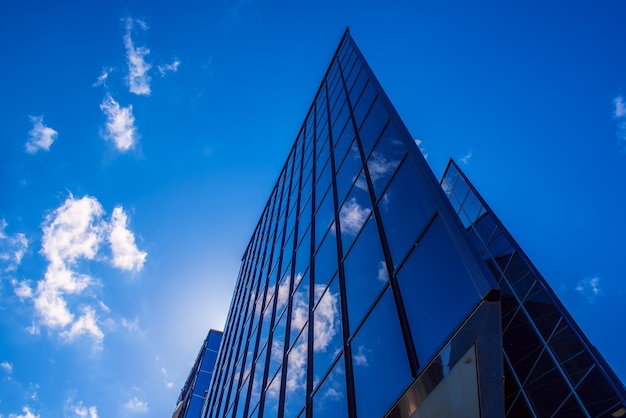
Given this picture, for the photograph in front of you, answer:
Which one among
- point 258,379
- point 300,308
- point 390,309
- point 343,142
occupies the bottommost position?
point 390,309

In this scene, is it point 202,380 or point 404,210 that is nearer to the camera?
point 404,210

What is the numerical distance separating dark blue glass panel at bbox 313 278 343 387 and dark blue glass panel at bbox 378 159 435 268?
6.17 ft

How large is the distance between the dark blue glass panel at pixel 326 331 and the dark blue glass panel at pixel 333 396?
0.24m

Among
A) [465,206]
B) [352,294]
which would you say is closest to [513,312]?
[465,206]

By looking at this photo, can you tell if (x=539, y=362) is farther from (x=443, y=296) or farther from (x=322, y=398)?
(x=443, y=296)

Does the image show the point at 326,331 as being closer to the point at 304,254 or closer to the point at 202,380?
the point at 304,254

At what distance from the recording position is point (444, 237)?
14.8 feet

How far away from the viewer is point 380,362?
198 inches

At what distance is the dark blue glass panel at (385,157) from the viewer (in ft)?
22.4

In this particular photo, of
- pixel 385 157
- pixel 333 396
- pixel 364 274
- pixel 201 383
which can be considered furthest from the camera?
pixel 201 383

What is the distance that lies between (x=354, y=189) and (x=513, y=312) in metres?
7.75

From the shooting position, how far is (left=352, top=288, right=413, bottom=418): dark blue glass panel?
4.55 m

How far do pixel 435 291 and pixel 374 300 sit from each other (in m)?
1.57

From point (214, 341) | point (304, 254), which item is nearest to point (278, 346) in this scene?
point (304, 254)
